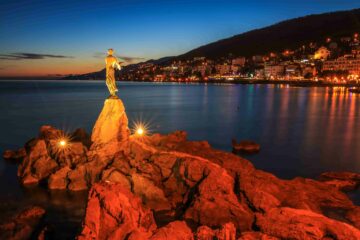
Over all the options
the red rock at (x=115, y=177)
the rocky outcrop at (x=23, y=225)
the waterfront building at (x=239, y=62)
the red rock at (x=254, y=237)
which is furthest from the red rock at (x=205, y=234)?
the waterfront building at (x=239, y=62)

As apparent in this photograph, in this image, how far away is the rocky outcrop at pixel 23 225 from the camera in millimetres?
8992

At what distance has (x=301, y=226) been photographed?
8.30 m

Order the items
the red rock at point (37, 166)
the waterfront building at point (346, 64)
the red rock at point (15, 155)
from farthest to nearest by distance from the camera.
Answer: the waterfront building at point (346, 64)
the red rock at point (15, 155)
the red rock at point (37, 166)

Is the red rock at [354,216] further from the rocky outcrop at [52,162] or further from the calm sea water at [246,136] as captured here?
the rocky outcrop at [52,162]

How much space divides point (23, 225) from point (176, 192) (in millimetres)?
4936

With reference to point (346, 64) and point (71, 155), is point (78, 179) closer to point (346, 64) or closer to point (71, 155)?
point (71, 155)

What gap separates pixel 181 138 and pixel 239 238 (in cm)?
1078

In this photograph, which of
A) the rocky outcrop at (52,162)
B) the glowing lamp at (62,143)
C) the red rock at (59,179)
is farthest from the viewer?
the glowing lamp at (62,143)

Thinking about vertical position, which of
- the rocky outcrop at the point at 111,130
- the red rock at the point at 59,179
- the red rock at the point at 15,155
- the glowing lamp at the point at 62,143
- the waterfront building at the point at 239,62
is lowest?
the red rock at the point at 15,155

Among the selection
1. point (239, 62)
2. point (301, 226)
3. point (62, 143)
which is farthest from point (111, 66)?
point (239, 62)

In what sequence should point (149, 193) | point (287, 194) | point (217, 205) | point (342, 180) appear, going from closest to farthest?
point (217, 205) < point (287, 194) < point (149, 193) < point (342, 180)

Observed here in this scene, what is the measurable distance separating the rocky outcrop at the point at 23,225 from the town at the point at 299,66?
109 meters

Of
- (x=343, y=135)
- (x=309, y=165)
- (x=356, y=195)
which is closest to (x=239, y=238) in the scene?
(x=356, y=195)

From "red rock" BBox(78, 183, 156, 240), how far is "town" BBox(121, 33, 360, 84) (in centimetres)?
10882
